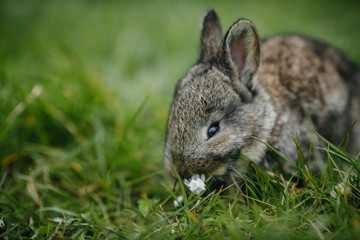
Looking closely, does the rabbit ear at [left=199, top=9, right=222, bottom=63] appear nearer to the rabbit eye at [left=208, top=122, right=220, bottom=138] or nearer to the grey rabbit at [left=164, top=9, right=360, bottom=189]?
the grey rabbit at [left=164, top=9, right=360, bottom=189]

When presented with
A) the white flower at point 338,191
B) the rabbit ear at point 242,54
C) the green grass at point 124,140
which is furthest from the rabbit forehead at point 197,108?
the white flower at point 338,191

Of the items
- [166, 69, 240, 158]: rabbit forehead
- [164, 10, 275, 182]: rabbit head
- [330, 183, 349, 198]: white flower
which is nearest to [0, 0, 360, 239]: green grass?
[330, 183, 349, 198]: white flower

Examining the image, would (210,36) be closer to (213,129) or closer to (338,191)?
(213,129)

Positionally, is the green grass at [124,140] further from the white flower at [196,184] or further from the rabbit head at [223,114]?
the rabbit head at [223,114]

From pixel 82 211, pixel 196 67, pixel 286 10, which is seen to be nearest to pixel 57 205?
pixel 82 211

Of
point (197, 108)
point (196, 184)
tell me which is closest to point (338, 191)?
point (196, 184)

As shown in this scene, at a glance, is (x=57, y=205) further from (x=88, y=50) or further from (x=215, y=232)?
(x=88, y=50)

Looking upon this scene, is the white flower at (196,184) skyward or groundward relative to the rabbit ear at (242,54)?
groundward
